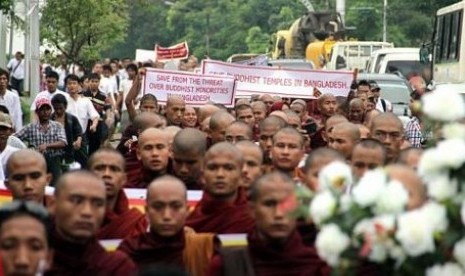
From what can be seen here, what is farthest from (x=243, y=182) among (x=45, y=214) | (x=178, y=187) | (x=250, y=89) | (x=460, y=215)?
(x=250, y=89)

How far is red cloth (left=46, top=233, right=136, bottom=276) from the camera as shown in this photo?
7.53 m

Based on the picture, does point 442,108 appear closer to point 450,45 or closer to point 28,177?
point 28,177

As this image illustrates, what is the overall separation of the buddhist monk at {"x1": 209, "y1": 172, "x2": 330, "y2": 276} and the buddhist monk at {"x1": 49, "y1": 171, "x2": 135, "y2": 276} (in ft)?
1.59

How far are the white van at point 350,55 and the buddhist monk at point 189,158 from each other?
91.8 ft

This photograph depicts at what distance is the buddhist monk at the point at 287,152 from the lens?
10.6 m

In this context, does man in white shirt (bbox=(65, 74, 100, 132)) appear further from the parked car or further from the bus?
the bus

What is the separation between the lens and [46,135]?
53.3 feet

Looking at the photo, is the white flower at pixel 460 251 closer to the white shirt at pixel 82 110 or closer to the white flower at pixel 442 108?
the white flower at pixel 442 108

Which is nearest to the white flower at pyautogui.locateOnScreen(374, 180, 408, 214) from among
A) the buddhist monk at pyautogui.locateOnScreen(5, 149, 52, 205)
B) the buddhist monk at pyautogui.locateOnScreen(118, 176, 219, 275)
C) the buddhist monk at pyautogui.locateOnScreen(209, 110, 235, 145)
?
the buddhist monk at pyautogui.locateOnScreen(118, 176, 219, 275)

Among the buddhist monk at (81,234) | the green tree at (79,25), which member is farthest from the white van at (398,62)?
the buddhist monk at (81,234)

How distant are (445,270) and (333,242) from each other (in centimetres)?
45

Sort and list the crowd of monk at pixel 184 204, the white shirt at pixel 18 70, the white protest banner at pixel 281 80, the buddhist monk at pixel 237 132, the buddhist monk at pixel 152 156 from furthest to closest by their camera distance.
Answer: the white shirt at pixel 18 70, the white protest banner at pixel 281 80, the buddhist monk at pixel 237 132, the buddhist monk at pixel 152 156, the crowd of monk at pixel 184 204

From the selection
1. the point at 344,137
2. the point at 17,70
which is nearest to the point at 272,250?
the point at 344,137

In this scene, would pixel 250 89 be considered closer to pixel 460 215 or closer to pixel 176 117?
pixel 176 117
